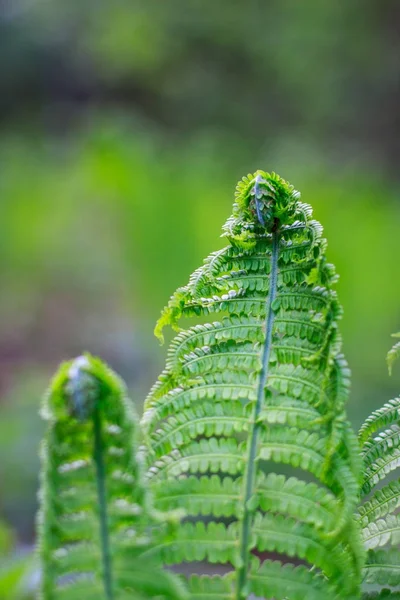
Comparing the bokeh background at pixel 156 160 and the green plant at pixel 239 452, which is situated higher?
the bokeh background at pixel 156 160

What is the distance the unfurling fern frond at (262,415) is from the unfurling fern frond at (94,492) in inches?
2.5

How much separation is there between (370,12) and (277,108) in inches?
52.2

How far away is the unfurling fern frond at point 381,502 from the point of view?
66cm

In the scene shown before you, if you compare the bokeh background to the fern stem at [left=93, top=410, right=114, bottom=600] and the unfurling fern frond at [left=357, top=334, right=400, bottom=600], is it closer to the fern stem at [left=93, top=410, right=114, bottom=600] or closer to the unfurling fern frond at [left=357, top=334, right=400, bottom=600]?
the unfurling fern frond at [left=357, top=334, right=400, bottom=600]

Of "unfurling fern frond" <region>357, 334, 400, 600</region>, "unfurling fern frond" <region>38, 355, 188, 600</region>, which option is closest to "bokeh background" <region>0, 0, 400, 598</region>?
"unfurling fern frond" <region>357, 334, 400, 600</region>

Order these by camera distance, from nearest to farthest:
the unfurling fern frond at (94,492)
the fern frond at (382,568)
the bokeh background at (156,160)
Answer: the unfurling fern frond at (94,492) → the fern frond at (382,568) → the bokeh background at (156,160)

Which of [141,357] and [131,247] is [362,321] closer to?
[141,357]

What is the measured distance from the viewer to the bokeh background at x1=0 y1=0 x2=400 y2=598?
3.59m

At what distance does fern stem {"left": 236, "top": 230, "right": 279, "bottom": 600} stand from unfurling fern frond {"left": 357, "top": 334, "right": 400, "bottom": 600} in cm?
13

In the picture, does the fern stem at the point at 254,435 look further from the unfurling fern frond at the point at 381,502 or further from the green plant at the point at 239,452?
the unfurling fern frond at the point at 381,502

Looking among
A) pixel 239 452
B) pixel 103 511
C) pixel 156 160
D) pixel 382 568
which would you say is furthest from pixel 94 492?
pixel 156 160

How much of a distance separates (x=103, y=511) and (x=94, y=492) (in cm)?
2

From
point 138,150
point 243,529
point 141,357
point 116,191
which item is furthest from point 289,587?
point 138,150

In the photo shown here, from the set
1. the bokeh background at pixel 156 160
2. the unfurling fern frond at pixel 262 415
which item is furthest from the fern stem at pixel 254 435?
the bokeh background at pixel 156 160
